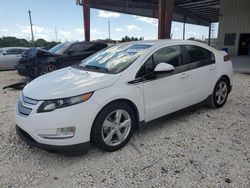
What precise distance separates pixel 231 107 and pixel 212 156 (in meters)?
2.26

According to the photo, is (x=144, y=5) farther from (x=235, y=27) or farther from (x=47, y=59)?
(x=47, y=59)

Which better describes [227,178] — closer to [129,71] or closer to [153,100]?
[153,100]

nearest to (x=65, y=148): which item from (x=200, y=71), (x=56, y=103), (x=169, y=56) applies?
(x=56, y=103)

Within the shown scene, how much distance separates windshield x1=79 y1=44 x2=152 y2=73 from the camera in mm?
3335

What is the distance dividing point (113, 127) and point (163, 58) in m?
1.43

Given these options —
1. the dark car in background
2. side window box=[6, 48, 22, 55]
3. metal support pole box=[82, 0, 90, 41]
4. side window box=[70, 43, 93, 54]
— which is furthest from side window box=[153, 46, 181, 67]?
metal support pole box=[82, 0, 90, 41]

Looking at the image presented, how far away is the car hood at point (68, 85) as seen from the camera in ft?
8.98

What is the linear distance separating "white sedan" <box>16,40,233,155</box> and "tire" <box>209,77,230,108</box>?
25 centimetres

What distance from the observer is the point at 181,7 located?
26.5 meters

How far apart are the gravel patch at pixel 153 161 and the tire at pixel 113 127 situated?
14 centimetres

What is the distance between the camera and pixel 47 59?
26.5 ft

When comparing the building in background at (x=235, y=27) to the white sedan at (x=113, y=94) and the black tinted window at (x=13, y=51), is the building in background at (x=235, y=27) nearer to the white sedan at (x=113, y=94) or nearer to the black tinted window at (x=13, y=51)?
the black tinted window at (x=13, y=51)

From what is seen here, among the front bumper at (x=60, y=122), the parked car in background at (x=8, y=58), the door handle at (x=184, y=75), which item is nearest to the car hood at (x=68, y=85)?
the front bumper at (x=60, y=122)

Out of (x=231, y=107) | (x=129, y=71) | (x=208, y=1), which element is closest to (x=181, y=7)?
(x=208, y=1)
